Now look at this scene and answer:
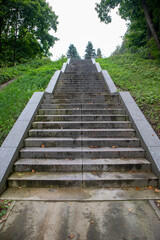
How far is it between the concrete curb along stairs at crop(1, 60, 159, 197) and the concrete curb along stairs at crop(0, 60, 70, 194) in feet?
0.34

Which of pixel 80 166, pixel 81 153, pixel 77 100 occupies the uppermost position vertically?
pixel 77 100

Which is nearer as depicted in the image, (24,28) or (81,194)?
(81,194)

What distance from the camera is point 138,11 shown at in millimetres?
13188

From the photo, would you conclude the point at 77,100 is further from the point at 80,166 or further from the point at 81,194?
the point at 81,194

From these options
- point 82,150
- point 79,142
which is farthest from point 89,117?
point 82,150

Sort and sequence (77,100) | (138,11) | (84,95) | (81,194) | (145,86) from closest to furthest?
(81,194)
(77,100)
(84,95)
(145,86)
(138,11)

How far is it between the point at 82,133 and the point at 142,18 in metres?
14.4

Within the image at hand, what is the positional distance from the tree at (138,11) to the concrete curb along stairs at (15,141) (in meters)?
10.0

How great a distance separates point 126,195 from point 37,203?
1802mm

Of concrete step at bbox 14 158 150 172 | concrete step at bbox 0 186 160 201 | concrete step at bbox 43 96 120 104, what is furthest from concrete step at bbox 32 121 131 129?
concrete step at bbox 0 186 160 201

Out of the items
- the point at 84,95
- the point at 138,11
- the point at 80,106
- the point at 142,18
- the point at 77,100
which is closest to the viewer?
the point at 80,106

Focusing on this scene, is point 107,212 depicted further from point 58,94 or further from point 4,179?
point 58,94

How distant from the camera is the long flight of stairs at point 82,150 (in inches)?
129

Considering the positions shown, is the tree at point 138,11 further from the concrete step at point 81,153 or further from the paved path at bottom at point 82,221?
the paved path at bottom at point 82,221
